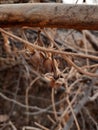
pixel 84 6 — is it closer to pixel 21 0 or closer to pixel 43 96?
pixel 21 0

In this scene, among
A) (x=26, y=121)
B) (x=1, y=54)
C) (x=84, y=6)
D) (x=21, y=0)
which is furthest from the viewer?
(x=26, y=121)

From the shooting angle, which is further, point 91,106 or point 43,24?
point 91,106

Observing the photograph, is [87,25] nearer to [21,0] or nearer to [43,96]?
[21,0]

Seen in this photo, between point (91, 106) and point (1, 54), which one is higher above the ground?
point (1, 54)

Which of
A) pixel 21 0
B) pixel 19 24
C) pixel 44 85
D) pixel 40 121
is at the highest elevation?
pixel 19 24

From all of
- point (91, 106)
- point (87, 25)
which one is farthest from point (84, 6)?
point (91, 106)

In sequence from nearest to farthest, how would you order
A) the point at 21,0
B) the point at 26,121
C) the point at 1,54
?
the point at 21,0 → the point at 1,54 → the point at 26,121

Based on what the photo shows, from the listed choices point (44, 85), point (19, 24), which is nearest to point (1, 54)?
point (44, 85)
